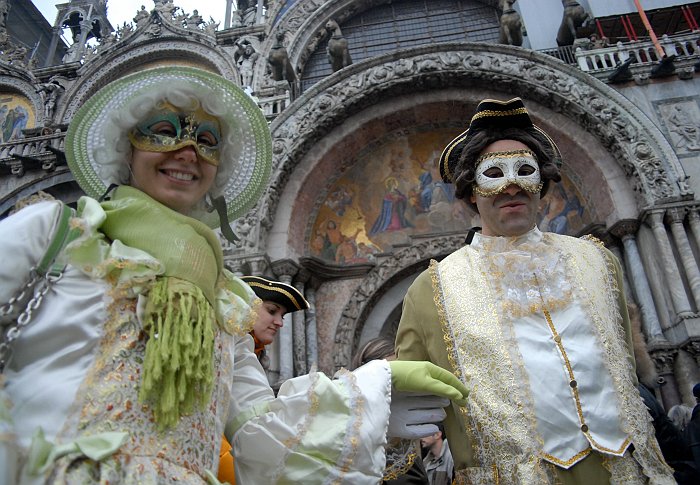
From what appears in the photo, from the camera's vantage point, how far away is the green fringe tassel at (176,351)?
1.27 meters

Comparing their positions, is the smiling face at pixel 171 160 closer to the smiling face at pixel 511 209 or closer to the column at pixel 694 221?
the smiling face at pixel 511 209

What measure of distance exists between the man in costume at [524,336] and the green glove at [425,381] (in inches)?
13.6

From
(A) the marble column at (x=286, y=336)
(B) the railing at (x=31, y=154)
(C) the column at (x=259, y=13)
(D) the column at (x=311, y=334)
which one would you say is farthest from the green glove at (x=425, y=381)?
(C) the column at (x=259, y=13)

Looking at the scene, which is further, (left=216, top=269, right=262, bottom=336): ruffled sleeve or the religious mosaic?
the religious mosaic

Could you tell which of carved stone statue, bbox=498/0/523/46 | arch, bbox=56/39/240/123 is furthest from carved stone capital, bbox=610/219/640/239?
arch, bbox=56/39/240/123

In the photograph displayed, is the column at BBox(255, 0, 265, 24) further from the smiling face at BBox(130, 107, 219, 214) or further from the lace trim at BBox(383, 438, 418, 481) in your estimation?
the lace trim at BBox(383, 438, 418, 481)

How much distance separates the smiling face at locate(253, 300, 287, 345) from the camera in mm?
3463

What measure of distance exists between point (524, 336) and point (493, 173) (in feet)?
2.40

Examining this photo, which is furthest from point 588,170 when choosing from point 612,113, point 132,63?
point 132,63

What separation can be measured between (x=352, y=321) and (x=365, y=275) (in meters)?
0.77

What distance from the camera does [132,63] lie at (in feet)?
40.9

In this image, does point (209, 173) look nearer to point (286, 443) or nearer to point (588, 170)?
point (286, 443)

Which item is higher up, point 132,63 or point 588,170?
point 132,63

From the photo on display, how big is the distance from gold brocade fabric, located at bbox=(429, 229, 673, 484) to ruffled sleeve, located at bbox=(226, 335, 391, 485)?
510 mm
